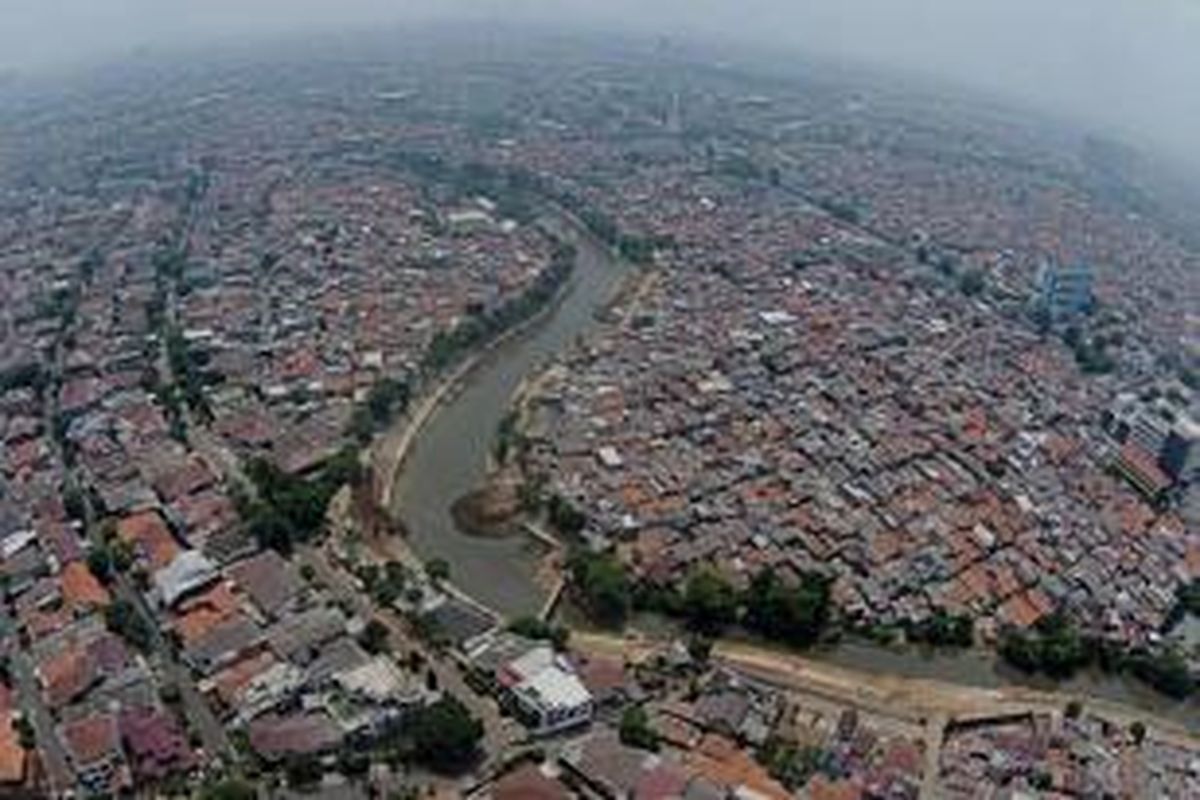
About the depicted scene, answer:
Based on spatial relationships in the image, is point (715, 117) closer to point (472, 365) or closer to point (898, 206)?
point (898, 206)

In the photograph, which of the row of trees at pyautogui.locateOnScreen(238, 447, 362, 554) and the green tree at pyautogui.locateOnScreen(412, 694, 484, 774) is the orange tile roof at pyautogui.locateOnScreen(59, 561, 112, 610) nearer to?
the row of trees at pyautogui.locateOnScreen(238, 447, 362, 554)


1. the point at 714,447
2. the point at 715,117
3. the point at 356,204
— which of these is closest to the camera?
the point at 714,447

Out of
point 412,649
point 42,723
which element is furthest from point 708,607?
point 42,723

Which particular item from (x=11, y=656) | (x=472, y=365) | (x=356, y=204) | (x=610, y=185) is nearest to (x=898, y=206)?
(x=610, y=185)

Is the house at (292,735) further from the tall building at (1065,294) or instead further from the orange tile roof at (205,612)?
the tall building at (1065,294)


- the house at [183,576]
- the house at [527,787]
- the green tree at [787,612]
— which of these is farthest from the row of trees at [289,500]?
the green tree at [787,612]

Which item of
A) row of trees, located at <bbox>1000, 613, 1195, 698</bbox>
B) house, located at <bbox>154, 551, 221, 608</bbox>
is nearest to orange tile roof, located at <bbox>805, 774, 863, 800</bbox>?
Answer: row of trees, located at <bbox>1000, 613, 1195, 698</bbox>
